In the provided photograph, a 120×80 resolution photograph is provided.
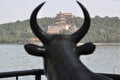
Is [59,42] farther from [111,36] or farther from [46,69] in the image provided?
[111,36]

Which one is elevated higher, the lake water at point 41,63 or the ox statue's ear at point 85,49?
the ox statue's ear at point 85,49

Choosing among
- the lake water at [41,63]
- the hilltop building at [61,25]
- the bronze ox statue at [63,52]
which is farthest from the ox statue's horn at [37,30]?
the lake water at [41,63]

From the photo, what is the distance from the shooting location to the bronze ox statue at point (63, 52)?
7.68 feet

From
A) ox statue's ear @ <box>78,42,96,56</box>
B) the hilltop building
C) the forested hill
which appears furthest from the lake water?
ox statue's ear @ <box>78,42,96,56</box>

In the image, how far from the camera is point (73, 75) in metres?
2.31

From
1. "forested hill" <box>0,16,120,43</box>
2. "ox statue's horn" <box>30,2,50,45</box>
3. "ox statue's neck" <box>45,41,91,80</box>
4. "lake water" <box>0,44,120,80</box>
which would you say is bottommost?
"lake water" <box>0,44,120,80</box>

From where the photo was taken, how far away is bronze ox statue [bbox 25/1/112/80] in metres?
2.34

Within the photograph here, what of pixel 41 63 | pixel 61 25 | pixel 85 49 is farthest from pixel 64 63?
pixel 41 63

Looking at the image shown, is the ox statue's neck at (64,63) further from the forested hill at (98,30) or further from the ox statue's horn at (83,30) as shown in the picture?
the forested hill at (98,30)

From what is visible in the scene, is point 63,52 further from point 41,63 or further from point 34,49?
point 41,63

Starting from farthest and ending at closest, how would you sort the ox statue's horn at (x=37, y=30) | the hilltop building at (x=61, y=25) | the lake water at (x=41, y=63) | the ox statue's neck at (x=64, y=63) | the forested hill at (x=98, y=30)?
1. the forested hill at (x=98, y=30)
2. the lake water at (x=41, y=63)
3. the hilltop building at (x=61, y=25)
4. the ox statue's horn at (x=37, y=30)
5. the ox statue's neck at (x=64, y=63)

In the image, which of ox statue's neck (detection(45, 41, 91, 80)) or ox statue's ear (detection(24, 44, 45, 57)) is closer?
ox statue's neck (detection(45, 41, 91, 80))

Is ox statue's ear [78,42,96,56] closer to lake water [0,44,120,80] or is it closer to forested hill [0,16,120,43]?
lake water [0,44,120,80]

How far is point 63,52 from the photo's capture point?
101 inches
